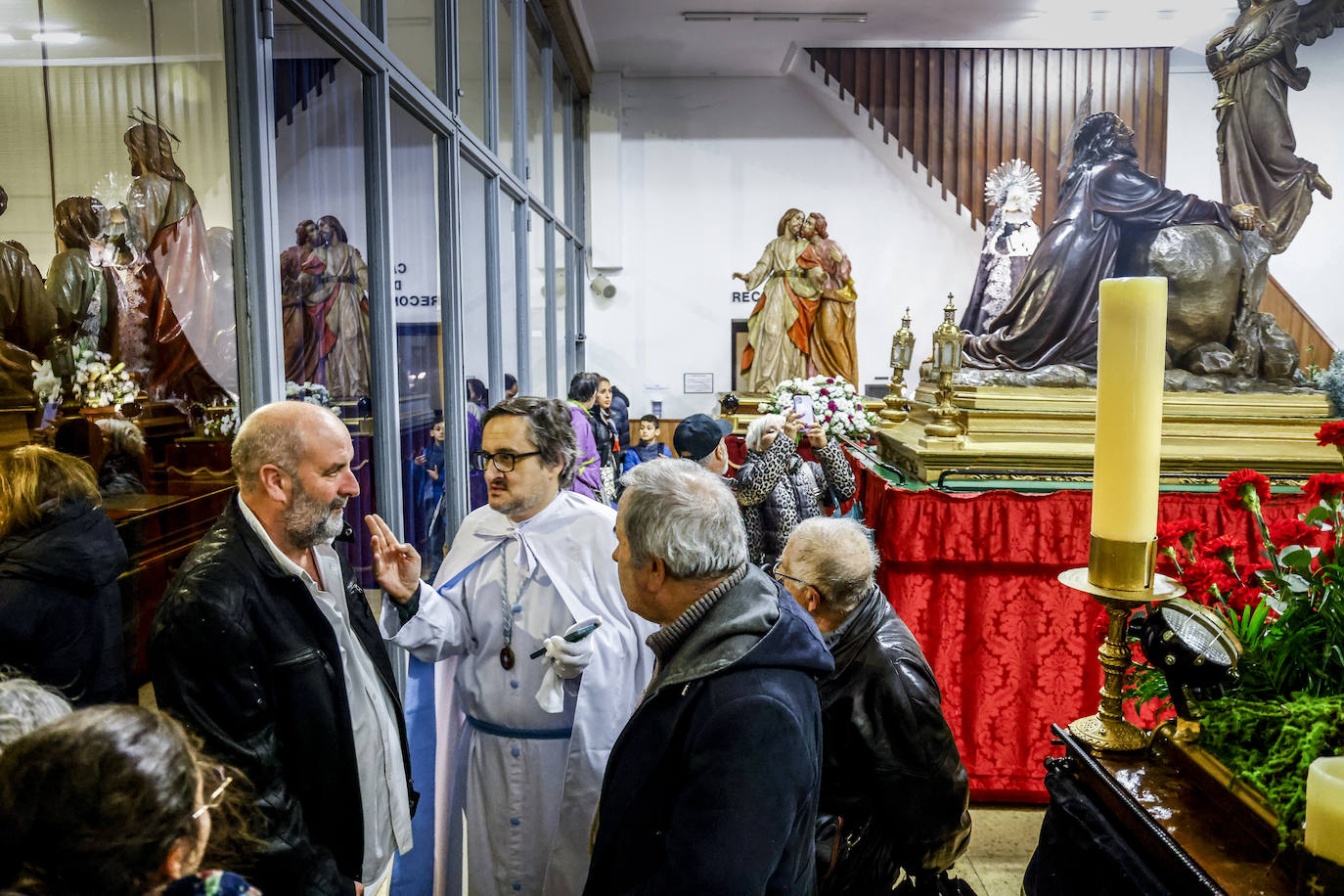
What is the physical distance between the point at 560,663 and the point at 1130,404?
1367 millimetres

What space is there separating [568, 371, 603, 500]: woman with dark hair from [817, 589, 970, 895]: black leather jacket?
2.62 metres

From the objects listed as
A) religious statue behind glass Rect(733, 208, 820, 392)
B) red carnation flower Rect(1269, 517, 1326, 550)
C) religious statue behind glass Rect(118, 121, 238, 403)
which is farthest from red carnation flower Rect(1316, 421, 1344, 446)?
religious statue behind glass Rect(733, 208, 820, 392)

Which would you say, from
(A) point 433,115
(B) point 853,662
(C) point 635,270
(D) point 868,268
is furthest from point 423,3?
(D) point 868,268

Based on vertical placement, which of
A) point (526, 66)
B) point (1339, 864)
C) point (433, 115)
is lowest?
point (1339, 864)

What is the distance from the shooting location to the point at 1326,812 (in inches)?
35.3

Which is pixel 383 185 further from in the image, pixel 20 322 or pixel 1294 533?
pixel 1294 533

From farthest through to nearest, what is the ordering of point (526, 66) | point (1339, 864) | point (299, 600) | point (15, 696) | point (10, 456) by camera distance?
point (526, 66)
point (299, 600)
point (10, 456)
point (15, 696)
point (1339, 864)

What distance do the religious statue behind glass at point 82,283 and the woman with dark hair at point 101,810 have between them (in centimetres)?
97

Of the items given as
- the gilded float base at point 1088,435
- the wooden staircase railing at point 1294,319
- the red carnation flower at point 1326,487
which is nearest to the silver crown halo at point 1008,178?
the wooden staircase railing at point 1294,319

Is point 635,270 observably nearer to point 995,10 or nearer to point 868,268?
point 868,268

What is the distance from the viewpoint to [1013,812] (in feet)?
12.4

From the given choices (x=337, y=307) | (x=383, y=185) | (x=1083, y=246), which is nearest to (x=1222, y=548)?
(x=337, y=307)

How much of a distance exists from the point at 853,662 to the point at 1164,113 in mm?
11052

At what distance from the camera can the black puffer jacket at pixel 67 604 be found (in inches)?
56.6
